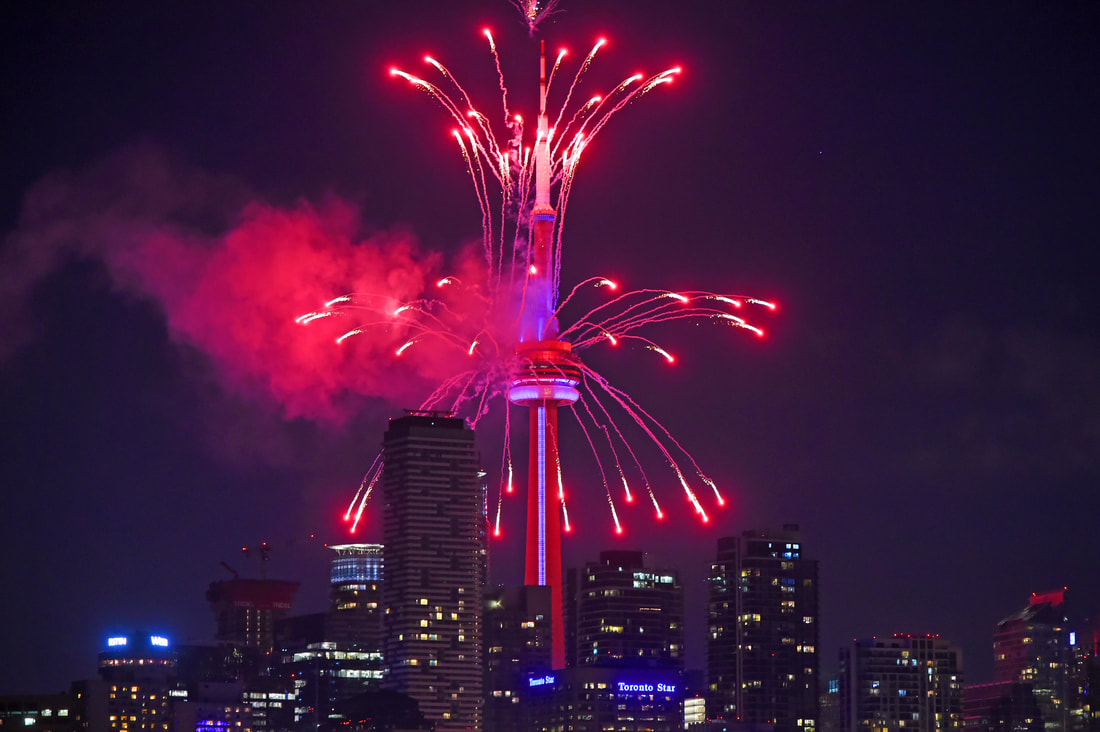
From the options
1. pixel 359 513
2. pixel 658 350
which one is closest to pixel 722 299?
pixel 658 350

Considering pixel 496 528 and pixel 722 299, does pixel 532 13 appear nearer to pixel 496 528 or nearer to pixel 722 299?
pixel 722 299

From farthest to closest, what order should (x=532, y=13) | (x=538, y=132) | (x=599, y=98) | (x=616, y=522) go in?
(x=538, y=132), (x=616, y=522), (x=599, y=98), (x=532, y=13)

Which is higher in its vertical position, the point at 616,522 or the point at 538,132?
the point at 538,132

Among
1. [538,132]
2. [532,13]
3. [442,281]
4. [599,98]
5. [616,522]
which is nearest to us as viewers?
[532,13]

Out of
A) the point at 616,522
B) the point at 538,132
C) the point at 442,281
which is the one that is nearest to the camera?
the point at 442,281

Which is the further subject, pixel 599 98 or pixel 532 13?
pixel 599 98

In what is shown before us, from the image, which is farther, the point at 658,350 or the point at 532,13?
the point at 658,350

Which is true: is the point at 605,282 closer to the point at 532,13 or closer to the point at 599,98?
the point at 599,98

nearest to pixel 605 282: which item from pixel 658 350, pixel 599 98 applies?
pixel 658 350

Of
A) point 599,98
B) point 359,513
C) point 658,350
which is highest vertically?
point 599,98
